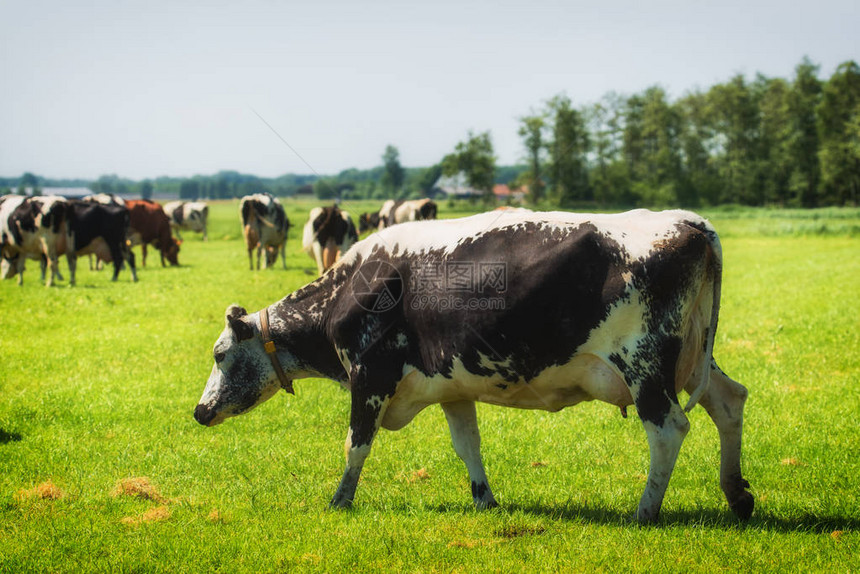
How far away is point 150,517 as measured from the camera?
6.54 metres

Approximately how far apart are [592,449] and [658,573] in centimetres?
357

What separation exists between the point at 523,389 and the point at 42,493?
4.43 meters

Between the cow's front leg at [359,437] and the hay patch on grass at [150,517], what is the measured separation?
1.40 meters

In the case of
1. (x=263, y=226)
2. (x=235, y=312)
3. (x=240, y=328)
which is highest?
(x=235, y=312)

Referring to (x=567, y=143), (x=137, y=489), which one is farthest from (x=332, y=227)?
(x=567, y=143)

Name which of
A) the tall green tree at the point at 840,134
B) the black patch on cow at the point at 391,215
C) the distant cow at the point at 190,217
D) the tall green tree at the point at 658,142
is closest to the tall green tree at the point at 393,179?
the black patch on cow at the point at 391,215

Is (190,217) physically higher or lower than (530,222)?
lower

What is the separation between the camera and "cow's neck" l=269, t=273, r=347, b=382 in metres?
7.35

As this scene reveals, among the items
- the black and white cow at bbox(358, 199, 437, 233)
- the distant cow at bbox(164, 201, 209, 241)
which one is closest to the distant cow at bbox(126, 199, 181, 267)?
the black and white cow at bbox(358, 199, 437, 233)

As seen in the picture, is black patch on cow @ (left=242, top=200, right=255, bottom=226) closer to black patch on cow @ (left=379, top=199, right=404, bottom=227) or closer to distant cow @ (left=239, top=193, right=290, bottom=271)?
distant cow @ (left=239, top=193, right=290, bottom=271)

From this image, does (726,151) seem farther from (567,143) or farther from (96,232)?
(96,232)

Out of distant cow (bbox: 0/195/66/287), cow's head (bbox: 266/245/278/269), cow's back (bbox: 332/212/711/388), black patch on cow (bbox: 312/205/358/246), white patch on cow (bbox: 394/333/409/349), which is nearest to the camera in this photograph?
cow's back (bbox: 332/212/711/388)

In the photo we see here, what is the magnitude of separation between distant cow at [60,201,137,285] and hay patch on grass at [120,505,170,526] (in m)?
20.8

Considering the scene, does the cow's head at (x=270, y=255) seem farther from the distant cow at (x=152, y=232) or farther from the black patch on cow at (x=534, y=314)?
the black patch on cow at (x=534, y=314)
